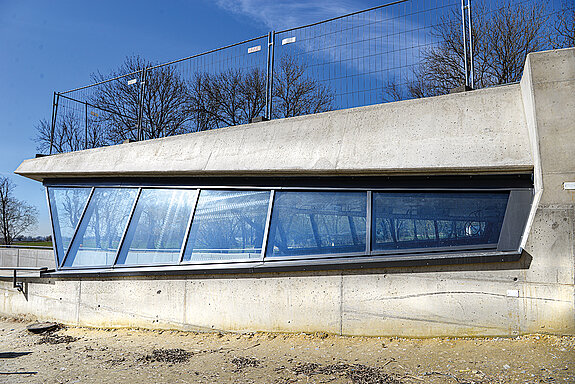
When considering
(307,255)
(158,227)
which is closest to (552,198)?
(307,255)

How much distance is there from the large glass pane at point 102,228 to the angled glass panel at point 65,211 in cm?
26

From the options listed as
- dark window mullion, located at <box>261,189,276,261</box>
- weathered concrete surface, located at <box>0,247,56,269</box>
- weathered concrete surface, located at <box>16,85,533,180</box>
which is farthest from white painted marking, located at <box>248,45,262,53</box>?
weathered concrete surface, located at <box>0,247,56,269</box>

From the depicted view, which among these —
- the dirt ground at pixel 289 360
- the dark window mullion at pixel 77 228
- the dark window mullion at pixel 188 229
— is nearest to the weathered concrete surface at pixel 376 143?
the dark window mullion at pixel 188 229

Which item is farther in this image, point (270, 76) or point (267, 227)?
point (270, 76)

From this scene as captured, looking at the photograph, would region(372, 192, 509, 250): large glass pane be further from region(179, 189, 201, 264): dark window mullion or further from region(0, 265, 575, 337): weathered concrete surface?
region(179, 189, 201, 264): dark window mullion

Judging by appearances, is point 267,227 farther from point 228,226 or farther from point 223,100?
point 223,100

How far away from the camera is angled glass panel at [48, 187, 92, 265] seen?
417 inches

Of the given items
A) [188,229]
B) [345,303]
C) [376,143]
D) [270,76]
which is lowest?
[345,303]

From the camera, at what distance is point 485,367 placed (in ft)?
16.8

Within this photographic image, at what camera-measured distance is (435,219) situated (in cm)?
671

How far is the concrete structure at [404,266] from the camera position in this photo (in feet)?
19.2

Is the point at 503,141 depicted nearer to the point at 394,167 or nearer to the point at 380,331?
the point at 394,167

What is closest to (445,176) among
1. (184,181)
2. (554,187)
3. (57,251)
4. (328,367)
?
(554,187)

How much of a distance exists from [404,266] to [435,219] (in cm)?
88
